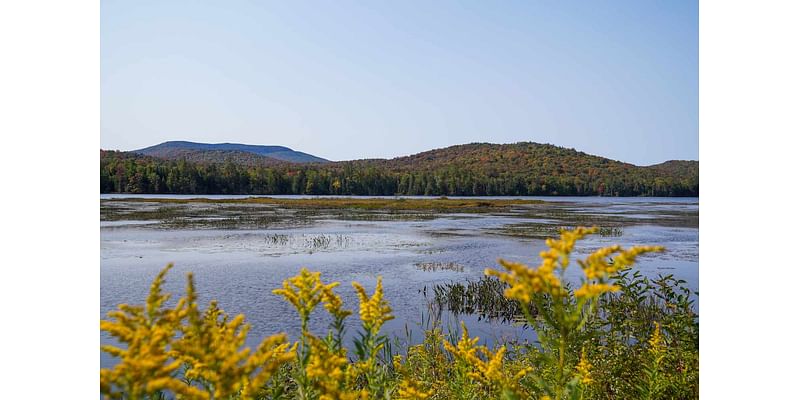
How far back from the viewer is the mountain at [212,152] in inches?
160

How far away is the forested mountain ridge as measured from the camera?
4320 mm

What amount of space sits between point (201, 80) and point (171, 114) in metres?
0.30

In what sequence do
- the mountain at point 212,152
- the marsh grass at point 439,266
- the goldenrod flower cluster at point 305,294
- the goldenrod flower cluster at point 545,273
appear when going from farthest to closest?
the marsh grass at point 439,266, the mountain at point 212,152, the goldenrod flower cluster at point 305,294, the goldenrod flower cluster at point 545,273

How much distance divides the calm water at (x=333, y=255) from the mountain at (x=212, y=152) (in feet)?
1.81

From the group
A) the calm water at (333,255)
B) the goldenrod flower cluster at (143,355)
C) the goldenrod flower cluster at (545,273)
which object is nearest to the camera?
the goldenrod flower cluster at (143,355)

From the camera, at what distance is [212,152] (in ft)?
16.1

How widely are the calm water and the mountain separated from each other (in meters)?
0.55

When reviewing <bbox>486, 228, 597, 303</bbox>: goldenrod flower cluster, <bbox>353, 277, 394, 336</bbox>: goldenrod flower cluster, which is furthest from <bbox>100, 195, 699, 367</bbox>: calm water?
<bbox>486, 228, 597, 303</bbox>: goldenrod flower cluster

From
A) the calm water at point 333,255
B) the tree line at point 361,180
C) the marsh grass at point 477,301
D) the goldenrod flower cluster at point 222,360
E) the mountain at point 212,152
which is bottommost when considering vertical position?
the marsh grass at point 477,301

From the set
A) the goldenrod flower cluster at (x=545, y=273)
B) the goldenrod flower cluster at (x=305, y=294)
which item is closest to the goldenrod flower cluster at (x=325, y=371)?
the goldenrod flower cluster at (x=305, y=294)

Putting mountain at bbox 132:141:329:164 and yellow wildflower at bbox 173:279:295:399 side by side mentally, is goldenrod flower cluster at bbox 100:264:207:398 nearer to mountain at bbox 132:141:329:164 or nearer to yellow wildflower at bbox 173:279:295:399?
yellow wildflower at bbox 173:279:295:399

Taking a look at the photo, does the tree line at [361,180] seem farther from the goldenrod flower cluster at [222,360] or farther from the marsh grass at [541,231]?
the goldenrod flower cluster at [222,360]
